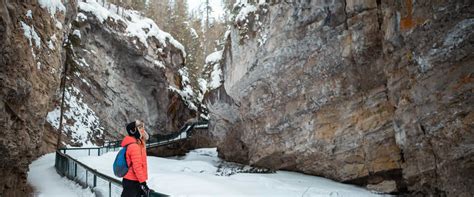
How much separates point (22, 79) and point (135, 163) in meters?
7.26

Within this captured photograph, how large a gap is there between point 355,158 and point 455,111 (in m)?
4.91

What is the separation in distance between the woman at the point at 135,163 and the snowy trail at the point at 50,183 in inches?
188

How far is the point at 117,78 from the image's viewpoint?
32062mm

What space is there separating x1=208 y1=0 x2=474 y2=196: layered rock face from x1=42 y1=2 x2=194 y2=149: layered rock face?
44.4 ft

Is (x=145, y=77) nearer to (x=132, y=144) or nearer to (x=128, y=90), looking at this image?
(x=128, y=90)

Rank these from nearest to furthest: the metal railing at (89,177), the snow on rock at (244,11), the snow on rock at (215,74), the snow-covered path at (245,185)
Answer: the metal railing at (89,177) → the snow-covered path at (245,185) → the snow on rock at (244,11) → the snow on rock at (215,74)

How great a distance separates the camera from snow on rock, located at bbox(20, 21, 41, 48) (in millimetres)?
10742

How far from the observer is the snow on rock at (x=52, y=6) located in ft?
41.7

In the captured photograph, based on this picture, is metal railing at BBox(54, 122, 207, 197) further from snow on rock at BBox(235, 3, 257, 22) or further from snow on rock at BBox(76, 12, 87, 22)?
snow on rock at BBox(76, 12, 87, 22)

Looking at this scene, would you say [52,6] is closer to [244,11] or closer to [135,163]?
[244,11]

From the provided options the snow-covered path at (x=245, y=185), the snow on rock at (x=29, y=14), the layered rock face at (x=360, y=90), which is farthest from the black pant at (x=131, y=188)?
the snow on rock at (x=29, y=14)

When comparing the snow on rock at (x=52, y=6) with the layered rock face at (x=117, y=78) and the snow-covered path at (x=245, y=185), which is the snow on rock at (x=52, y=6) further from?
the layered rock face at (x=117, y=78)

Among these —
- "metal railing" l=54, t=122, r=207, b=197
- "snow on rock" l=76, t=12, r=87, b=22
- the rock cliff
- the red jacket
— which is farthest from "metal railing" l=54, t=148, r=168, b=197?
"snow on rock" l=76, t=12, r=87, b=22

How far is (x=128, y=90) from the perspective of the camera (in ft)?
108
